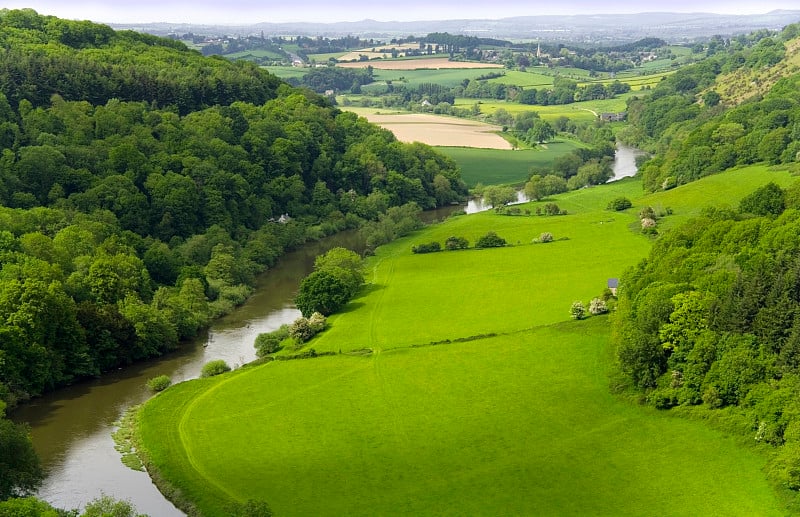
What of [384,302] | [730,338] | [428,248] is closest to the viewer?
[730,338]

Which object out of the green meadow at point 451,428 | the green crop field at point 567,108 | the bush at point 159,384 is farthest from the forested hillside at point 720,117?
the bush at point 159,384

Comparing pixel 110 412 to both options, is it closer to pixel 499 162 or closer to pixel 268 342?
pixel 268 342

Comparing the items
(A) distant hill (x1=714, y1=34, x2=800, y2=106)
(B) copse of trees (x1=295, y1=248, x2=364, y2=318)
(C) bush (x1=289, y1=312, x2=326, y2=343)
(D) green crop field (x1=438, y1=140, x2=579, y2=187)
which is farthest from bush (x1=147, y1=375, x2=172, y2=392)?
(A) distant hill (x1=714, y1=34, x2=800, y2=106)

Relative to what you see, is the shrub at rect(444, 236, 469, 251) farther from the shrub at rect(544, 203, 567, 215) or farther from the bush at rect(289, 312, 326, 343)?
the bush at rect(289, 312, 326, 343)

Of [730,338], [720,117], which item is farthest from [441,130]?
[730,338]

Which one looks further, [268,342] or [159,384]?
[268,342]

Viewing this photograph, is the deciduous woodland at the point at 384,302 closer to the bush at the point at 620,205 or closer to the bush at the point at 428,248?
the bush at the point at 428,248

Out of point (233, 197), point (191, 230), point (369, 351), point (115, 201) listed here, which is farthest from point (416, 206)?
point (369, 351)
